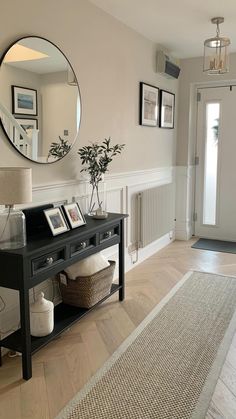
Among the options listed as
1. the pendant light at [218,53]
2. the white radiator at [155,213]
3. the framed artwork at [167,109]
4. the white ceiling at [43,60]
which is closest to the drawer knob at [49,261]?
the white ceiling at [43,60]

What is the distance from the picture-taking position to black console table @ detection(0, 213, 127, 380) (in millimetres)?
1917

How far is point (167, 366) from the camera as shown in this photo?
2145 mm

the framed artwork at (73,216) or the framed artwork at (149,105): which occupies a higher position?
the framed artwork at (149,105)

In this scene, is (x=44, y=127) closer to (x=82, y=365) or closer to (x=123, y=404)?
(x=82, y=365)

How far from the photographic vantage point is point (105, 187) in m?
3.24

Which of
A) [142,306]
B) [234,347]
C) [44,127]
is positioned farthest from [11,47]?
[234,347]

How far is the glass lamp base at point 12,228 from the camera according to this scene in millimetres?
2044

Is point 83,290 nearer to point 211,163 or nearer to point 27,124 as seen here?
point 27,124

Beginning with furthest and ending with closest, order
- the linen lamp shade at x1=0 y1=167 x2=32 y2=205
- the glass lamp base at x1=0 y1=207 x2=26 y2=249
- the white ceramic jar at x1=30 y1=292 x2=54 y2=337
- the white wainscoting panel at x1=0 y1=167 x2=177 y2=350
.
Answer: the white wainscoting panel at x1=0 y1=167 x2=177 y2=350 → the white ceramic jar at x1=30 y1=292 x2=54 y2=337 → the glass lamp base at x1=0 y1=207 x2=26 y2=249 → the linen lamp shade at x1=0 y1=167 x2=32 y2=205

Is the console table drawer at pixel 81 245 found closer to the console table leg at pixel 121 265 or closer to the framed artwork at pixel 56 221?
the framed artwork at pixel 56 221

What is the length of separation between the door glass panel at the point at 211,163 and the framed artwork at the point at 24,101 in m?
2.98

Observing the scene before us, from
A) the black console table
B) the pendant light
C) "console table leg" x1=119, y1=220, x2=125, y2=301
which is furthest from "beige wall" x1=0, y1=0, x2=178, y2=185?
the pendant light

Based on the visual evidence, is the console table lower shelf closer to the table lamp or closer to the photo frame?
the table lamp

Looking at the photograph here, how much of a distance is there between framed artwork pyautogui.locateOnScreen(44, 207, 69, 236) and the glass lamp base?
0.70 feet
